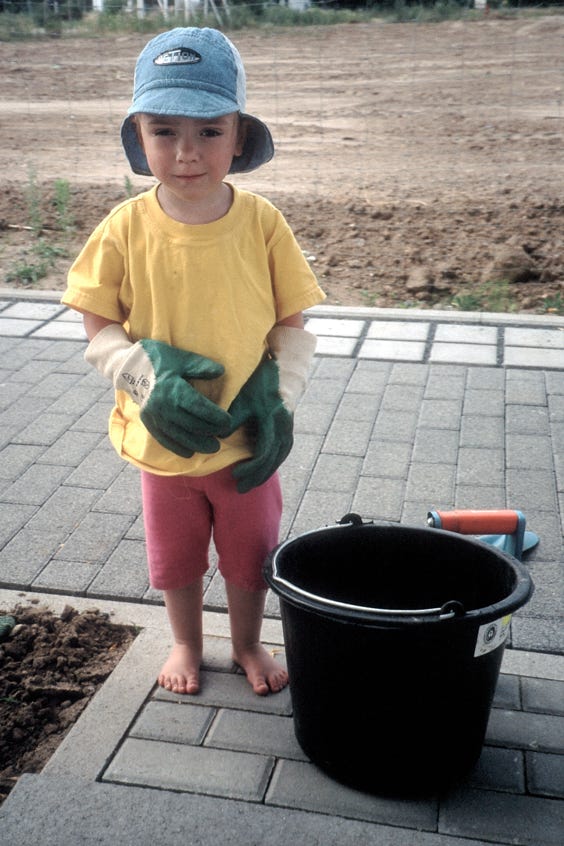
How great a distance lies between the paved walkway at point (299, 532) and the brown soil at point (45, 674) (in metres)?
0.07

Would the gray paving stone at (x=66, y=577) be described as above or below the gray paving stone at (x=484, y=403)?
above

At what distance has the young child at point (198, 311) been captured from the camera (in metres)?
2.28

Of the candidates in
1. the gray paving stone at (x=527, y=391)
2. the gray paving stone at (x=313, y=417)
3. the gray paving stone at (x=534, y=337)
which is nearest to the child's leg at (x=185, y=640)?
the gray paving stone at (x=313, y=417)

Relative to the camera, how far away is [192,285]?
7.77 ft

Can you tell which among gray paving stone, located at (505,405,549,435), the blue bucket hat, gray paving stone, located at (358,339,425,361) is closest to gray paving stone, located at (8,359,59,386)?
gray paving stone, located at (358,339,425,361)

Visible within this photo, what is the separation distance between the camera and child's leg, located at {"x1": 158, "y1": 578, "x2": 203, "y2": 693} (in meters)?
2.71

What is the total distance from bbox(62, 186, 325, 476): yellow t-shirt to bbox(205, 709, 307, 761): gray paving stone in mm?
684

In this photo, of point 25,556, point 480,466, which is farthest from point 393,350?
point 25,556

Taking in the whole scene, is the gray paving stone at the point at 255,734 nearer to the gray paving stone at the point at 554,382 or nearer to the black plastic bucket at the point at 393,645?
the black plastic bucket at the point at 393,645

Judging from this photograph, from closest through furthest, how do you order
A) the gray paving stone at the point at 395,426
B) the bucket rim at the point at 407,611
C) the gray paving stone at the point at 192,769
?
the bucket rim at the point at 407,611
the gray paving stone at the point at 192,769
the gray paving stone at the point at 395,426

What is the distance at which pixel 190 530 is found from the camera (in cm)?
260

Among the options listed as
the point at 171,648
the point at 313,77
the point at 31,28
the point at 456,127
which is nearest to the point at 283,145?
the point at 456,127

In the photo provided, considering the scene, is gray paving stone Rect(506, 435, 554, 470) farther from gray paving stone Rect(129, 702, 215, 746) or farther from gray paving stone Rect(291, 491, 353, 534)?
gray paving stone Rect(129, 702, 215, 746)

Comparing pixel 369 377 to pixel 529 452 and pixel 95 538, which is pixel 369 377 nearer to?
pixel 529 452
